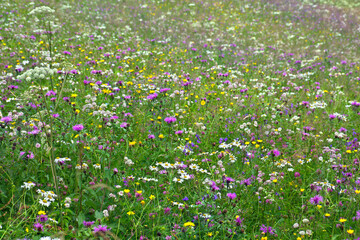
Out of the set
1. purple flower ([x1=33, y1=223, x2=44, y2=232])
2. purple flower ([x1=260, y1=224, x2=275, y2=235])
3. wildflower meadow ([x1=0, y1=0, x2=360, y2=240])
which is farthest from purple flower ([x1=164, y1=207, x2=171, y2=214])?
purple flower ([x1=33, y1=223, x2=44, y2=232])

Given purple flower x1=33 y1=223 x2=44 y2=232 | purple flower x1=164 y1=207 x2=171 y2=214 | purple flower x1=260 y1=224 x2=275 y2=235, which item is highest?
purple flower x1=33 y1=223 x2=44 y2=232

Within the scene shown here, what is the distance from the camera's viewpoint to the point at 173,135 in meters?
4.50

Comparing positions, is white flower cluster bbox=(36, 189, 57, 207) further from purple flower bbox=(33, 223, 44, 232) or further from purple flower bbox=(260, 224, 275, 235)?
purple flower bbox=(260, 224, 275, 235)

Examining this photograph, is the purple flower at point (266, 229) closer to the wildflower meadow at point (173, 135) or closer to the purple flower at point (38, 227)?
the wildflower meadow at point (173, 135)

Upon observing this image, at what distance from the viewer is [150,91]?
17.3 ft

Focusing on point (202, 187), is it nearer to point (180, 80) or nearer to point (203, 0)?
point (180, 80)

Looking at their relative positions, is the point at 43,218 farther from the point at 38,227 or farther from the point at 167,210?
the point at 167,210

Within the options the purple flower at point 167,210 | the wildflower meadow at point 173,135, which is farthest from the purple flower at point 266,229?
the purple flower at point 167,210

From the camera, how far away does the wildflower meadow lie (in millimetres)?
2857

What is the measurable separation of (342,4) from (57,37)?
50.2 feet

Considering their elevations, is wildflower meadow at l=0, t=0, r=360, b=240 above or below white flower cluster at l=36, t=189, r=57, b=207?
below

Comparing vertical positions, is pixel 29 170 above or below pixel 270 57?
above

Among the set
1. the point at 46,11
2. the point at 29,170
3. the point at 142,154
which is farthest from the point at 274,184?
the point at 46,11

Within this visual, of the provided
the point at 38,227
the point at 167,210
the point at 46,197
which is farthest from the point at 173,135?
the point at 38,227
